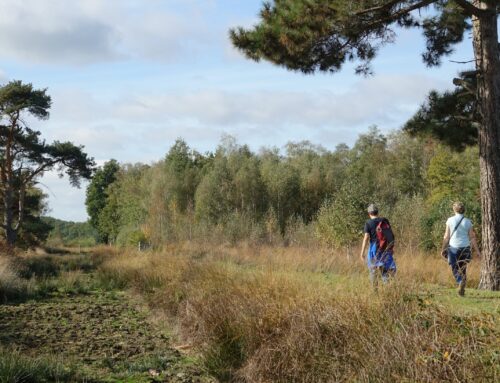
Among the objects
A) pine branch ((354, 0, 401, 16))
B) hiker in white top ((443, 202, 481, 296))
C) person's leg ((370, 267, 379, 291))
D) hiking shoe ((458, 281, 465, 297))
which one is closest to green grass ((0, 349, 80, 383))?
person's leg ((370, 267, 379, 291))

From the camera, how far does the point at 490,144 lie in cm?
1185

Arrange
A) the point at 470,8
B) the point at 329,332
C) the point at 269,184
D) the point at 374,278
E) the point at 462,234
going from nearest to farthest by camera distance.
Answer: the point at 329,332 → the point at 374,278 → the point at 462,234 → the point at 470,8 → the point at 269,184

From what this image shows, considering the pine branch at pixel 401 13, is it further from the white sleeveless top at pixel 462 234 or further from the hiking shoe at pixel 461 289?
the hiking shoe at pixel 461 289

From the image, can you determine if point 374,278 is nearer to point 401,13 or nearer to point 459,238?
point 459,238

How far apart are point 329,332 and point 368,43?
7916 mm

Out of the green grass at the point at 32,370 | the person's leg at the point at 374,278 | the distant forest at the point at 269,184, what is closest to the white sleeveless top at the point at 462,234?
the person's leg at the point at 374,278

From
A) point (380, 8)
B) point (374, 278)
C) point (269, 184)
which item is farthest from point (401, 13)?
point (269, 184)

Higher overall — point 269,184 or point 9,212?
point 269,184

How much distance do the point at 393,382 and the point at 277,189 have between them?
Answer: 143 ft

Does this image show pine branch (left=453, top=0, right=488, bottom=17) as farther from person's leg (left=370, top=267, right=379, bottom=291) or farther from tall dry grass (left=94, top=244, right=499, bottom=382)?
person's leg (left=370, top=267, right=379, bottom=291)

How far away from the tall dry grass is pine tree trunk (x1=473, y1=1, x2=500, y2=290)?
4.98 metres

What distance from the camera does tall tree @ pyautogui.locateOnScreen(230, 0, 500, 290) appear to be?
1120 centimetres

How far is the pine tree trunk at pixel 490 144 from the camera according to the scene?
11.8 meters

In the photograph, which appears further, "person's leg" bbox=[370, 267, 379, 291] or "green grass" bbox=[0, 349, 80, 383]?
"person's leg" bbox=[370, 267, 379, 291]
